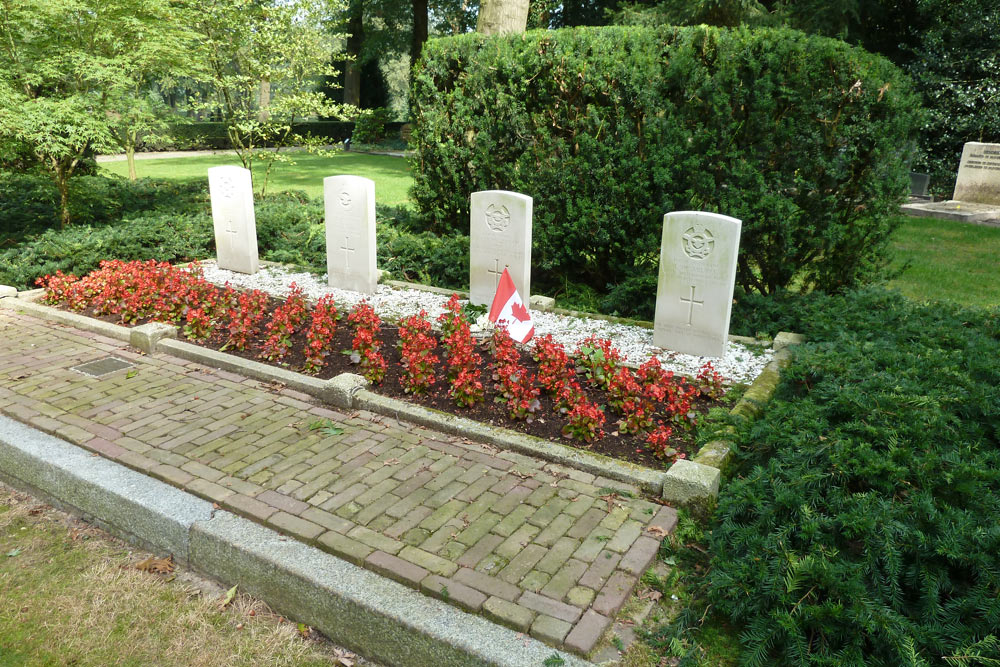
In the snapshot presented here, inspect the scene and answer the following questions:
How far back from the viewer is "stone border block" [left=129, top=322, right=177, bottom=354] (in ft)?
21.2

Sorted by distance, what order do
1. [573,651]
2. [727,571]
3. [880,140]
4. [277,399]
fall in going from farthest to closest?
[880,140] → [277,399] → [727,571] → [573,651]

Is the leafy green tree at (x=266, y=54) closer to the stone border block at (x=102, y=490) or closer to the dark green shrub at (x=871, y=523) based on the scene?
the stone border block at (x=102, y=490)

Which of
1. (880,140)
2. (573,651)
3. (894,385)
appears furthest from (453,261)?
(573,651)

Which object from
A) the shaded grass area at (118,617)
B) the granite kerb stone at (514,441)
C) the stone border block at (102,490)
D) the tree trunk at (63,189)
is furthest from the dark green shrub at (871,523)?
the tree trunk at (63,189)

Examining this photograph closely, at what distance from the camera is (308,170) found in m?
23.0

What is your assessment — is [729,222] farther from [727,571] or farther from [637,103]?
[727,571]

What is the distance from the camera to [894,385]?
4121 mm

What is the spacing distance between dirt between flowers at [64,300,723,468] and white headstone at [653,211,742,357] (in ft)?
2.55

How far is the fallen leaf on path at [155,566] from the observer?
3.80m

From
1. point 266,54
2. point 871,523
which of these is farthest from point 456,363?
point 266,54

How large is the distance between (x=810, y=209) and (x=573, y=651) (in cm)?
555

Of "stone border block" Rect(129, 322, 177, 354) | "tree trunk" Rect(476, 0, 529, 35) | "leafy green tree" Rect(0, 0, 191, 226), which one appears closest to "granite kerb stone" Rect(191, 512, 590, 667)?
"stone border block" Rect(129, 322, 177, 354)

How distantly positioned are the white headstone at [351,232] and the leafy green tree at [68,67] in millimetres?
3282

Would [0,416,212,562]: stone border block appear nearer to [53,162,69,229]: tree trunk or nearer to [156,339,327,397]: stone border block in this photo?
[156,339,327,397]: stone border block
